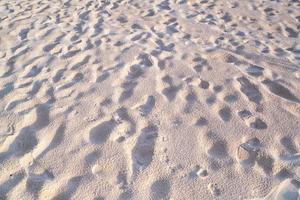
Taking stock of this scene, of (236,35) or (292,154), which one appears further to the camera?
(236,35)

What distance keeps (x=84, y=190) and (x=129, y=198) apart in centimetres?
35

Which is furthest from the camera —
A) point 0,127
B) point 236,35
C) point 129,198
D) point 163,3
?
point 163,3

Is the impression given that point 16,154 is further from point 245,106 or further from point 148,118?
point 245,106

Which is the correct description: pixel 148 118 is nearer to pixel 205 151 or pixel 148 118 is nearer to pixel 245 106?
pixel 205 151

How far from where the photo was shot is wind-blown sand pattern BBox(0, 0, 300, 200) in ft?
8.33

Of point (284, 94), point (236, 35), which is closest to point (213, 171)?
point (284, 94)

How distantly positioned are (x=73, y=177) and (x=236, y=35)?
9.82 ft

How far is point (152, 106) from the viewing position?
3270 mm

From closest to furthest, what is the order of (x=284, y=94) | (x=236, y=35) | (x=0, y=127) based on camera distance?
(x=0, y=127) → (x=284, y=94) → (x=236, y=35)

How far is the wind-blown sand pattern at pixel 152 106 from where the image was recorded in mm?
2539

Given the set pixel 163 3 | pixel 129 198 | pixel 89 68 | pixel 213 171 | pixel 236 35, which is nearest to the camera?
pixel 129 198

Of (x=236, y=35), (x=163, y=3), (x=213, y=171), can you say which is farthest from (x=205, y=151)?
(x=163, y=3)

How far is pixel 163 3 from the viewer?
5.65 metres

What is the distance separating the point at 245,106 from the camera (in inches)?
127
